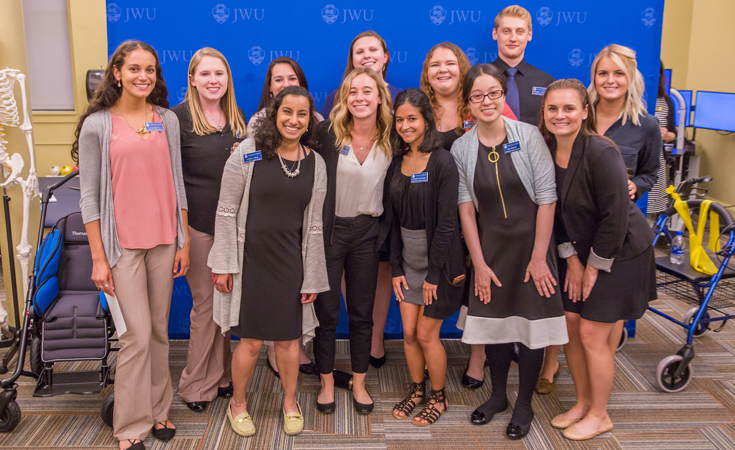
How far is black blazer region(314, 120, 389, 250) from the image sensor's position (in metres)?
2.57

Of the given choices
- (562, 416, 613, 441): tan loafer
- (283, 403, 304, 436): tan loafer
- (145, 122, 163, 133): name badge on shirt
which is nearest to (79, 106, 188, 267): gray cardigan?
(145, 122, 163, 133): name badge on shirt

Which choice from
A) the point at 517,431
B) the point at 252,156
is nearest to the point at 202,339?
the point at 252,156

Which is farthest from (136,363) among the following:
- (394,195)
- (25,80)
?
(25,80)

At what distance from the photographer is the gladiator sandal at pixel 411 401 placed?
110 inches

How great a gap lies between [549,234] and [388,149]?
82 cm

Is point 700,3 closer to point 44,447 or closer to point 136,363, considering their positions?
point 136,363

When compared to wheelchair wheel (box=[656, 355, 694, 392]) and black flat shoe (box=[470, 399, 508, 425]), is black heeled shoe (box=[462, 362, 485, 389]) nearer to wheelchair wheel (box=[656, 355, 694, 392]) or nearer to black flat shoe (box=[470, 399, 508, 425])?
black flat shoe (box=[470, 399, 508, 425])

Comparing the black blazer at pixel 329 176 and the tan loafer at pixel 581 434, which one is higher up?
the black blazer at pixel 329 176

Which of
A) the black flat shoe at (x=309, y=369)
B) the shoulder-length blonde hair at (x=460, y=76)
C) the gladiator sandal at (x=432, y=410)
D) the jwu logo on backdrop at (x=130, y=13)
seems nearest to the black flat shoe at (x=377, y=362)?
the black flat shoe at (x=309, y=369)

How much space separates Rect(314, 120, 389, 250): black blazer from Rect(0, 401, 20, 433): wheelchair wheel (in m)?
1.67

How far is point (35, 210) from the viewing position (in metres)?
3.56

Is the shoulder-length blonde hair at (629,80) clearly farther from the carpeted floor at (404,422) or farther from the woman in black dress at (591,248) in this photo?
the carpeted floor at (404,422)

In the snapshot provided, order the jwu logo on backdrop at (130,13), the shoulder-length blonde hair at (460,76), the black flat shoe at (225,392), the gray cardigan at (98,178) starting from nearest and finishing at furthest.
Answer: the gray cardigan at (98,178) → the shoulder-length blonde hair at (460,76) → the black flat shoe at (225,392) → the jwu logo on backdrop at (130,13)

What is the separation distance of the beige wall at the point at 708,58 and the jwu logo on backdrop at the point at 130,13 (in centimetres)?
604
